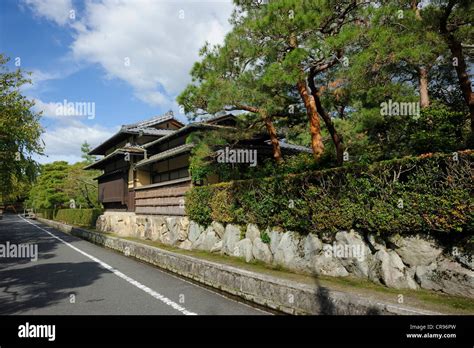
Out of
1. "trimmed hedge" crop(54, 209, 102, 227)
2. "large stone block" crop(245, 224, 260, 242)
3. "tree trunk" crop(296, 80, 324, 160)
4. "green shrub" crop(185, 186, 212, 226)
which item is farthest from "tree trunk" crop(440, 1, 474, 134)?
"trimmed hedge" crop(54, 209, 102, 227)

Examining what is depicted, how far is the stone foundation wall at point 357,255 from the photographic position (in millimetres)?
6371

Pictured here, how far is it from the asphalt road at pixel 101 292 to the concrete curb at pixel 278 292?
0.38 meters

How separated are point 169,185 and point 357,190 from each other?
12.5 meters

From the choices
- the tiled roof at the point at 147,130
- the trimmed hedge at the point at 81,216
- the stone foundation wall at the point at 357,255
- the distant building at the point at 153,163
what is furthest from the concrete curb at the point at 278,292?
the trimmed hedge at the point at 81,216

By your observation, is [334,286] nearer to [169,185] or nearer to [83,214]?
[169,185]

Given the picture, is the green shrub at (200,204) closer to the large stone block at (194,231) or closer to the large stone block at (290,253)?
the large stone block at (194,231)

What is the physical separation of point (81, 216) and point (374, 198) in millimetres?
36604

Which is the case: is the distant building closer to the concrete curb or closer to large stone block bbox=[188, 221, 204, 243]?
large stone block bbox=[188, 221, 204, 243]

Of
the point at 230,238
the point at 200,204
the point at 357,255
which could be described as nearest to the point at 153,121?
the point at 200,204

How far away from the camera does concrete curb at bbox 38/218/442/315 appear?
558 cm

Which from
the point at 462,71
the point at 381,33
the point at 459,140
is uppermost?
the point at 381,33

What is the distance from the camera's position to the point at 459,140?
1161cm

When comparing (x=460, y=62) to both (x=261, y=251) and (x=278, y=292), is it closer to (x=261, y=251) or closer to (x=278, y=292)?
(x=278, y=292)
